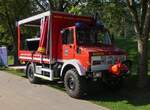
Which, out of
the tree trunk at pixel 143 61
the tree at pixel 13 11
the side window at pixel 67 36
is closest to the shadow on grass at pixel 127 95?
the tree trunk at pixel 143 61

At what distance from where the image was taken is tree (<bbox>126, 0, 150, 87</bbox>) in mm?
12113

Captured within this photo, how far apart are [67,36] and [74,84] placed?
1878 mm

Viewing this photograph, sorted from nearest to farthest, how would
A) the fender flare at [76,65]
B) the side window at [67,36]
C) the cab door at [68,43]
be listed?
1. the fender flare at [76,65]
2. the cab door at [68,43]
3. the side window at [67,36]

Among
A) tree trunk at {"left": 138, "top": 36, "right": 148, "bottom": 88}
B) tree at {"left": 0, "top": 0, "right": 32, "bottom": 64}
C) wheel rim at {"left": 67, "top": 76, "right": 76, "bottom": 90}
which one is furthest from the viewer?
tree at {"left": 0, "top": 0, "right": 32, "bottom": 64}

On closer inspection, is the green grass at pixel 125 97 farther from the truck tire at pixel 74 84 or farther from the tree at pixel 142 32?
the tree at pixel 142 32

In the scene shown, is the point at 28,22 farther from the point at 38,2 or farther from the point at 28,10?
the point at 28,10

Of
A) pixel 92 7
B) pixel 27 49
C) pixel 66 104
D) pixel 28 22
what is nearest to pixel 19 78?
pixel 27 49

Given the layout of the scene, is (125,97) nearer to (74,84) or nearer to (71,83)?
(74,84)

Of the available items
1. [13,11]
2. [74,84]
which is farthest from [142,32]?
[13,11]

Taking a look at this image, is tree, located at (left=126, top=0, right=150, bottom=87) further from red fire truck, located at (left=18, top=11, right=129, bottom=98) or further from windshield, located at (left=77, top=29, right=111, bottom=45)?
windshield, located at (left=77, top=29, right=111, bottom=45)

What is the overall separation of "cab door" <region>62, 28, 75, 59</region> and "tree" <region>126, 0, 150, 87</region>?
2241 millimetres

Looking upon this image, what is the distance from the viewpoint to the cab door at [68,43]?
40.9 feet

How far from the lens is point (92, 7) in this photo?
13875 mm

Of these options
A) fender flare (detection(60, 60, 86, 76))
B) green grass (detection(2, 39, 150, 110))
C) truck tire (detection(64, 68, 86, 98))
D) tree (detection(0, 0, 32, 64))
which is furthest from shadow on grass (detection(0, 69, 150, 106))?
tree (detection(0, 0, 32, 64))
